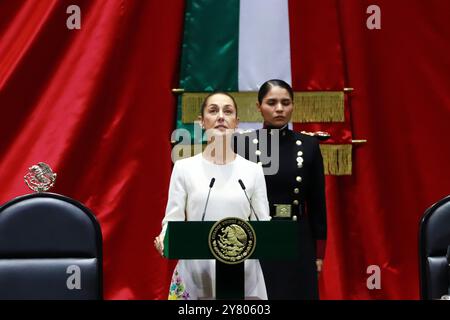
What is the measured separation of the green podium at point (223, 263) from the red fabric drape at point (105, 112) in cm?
226

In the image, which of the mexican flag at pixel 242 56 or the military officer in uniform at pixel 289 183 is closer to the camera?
the military officer in uniform at pixel 289 183

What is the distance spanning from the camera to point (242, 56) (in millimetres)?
4309

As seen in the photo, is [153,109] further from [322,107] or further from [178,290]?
[178,290]

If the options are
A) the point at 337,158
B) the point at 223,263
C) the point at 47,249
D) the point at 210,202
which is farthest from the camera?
the point at 337,158

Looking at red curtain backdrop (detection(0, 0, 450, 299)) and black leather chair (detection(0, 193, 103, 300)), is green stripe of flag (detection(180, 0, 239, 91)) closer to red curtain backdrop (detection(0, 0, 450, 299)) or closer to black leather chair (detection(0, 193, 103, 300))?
red curtain backdrop (detection(0, 0, 450, 299))

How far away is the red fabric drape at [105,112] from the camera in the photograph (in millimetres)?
4289

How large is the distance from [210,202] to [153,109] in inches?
69.8

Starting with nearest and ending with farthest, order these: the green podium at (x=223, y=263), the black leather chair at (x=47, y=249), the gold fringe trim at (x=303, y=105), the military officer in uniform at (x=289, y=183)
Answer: the green podium at (x=223, y=263), the black leather chair at (x=47, y=249), the military officer in uniform at (x=289, y=183), the gold fringe trim at (x=303, y=105)

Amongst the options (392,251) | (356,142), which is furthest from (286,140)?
(392,251)

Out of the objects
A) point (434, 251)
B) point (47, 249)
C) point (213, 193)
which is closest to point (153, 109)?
point (213, 193)

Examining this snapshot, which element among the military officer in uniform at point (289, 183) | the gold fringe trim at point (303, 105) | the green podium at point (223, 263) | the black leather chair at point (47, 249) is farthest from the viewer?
the gold fringe trim at point (303, 105)

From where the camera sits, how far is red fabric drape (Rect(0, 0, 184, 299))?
4.29 m

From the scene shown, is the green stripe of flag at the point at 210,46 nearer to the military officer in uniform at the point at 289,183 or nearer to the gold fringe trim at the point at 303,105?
the gold fringe trim at the point at 303,105

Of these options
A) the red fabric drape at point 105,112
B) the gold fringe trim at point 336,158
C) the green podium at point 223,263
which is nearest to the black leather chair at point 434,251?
the green podium at point 223,263
